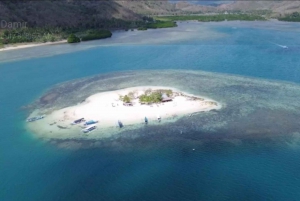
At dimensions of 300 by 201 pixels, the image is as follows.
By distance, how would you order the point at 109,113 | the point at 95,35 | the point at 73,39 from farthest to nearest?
the point at 95,35
the point at 73,39
the point at 109,113

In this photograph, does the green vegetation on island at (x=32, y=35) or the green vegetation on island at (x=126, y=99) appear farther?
the green vegetation on island at (x=32, y=35)

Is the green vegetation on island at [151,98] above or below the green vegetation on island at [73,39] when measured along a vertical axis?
below

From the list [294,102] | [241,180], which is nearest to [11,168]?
[241,180]

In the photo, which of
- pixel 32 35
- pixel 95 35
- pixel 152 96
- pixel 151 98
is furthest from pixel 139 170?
pixel 32 35

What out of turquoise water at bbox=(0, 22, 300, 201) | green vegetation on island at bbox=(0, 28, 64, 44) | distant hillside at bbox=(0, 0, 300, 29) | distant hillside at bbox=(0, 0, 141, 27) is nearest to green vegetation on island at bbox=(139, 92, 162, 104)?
turquoise water at bbox=(0, 22, 300, 201)

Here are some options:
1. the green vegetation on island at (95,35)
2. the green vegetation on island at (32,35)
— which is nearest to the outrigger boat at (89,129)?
the green vegetation on island at (32,35)

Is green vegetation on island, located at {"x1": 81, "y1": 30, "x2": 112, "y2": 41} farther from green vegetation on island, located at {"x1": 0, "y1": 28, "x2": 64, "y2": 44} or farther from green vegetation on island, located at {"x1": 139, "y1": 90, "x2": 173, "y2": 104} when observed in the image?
green vegetation on island, located at {"x1": 139, "y1": 90, "x2": 173, "y2": 104}

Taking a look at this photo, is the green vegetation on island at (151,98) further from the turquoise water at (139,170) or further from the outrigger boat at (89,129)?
the turquoise water at (139,170)

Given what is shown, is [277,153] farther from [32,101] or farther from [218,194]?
[32,101]

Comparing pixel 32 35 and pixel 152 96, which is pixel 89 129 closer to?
pixel 152 96
